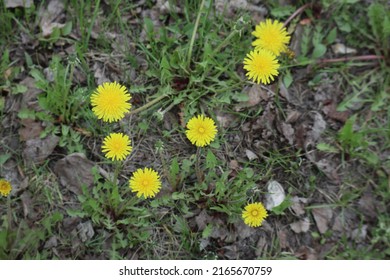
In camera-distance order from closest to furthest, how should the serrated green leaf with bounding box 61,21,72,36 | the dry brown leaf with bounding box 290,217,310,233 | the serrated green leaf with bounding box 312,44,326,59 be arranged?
1. the dry brown leaf with bounding box 290,217,310,233
2. the serrated green leaf with bounding box 61,21,72,36
3. the serrated green leaf with bounding box 312,44,326,59

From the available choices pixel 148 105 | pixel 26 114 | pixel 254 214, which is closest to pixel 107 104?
pixel 148 105

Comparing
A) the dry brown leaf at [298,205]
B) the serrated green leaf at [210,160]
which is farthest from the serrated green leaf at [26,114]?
the dry brown leaf at [298,205]

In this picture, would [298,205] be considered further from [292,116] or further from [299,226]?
[292,116]

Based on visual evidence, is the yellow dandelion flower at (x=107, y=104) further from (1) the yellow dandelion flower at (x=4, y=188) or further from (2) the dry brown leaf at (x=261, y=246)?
(2) the dry brown leaf at (x=261, y=246)

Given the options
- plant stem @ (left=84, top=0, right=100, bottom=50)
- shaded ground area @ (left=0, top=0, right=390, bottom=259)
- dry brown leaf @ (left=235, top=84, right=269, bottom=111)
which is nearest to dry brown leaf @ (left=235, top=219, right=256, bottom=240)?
shaded ground area @ (left=0, top=0, right=390, bottom=259)

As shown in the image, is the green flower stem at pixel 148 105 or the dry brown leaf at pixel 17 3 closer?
the green flower stem at pixel 148 105

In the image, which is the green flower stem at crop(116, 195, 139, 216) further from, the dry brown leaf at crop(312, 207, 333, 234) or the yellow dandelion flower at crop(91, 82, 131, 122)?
the dry brown leaf at crop(312, 207, 333, 234)
